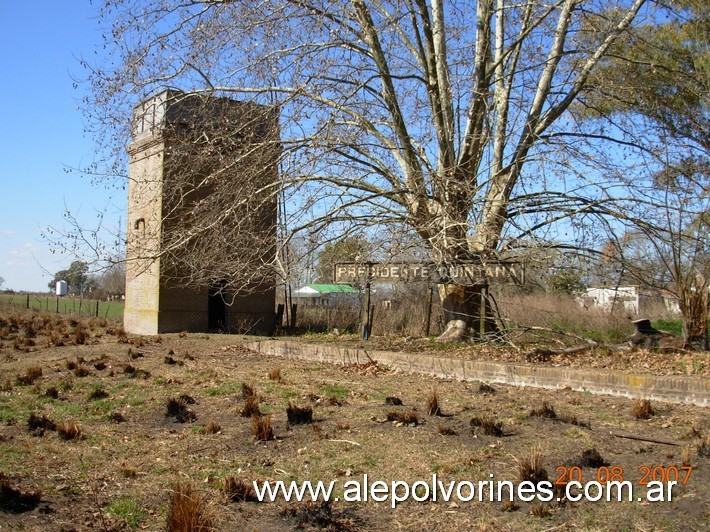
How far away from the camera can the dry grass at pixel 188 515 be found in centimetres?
457

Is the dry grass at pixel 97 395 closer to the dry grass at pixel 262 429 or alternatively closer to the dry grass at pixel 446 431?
the dry grass at pixel 262 429

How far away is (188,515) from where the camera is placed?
4.63 m

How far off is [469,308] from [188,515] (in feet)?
34.4

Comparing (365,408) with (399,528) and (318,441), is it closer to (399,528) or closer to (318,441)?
(318,441)

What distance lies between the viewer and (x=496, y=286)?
14.0m

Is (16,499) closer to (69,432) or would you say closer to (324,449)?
(69,432)

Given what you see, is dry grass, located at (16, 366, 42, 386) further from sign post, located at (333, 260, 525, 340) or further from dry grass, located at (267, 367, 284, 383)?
sign post, located at (333, 260, 525, 340)

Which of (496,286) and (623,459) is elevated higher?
(496,286)

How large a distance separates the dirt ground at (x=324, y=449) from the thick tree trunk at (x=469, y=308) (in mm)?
3890

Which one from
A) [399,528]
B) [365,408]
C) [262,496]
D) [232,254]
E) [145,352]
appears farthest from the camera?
[145,352]

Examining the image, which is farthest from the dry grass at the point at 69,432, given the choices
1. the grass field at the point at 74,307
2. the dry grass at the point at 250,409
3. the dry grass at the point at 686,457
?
the grass field at the point at 74,307

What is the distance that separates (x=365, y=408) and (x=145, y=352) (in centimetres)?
793

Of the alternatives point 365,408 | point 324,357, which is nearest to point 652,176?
point 324,357

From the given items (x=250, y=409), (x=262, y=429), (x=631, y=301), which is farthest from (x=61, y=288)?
(x=262, y=429)
